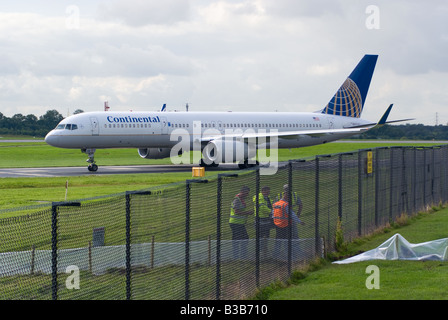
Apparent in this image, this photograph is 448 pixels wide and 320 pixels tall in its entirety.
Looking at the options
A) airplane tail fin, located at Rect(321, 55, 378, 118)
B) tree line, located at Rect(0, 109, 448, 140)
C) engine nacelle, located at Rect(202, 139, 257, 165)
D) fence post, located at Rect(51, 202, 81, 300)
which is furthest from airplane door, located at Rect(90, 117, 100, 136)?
tree line, located at Rect(0, 109, 448, 140)

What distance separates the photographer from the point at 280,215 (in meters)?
12.1

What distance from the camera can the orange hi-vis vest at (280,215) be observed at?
12.1 meters

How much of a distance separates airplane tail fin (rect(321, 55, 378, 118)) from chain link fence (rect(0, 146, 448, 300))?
1436 inches

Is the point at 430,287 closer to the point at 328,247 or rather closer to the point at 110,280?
the point at 328,247

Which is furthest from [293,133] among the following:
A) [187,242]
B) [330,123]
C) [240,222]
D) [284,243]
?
[187,242]

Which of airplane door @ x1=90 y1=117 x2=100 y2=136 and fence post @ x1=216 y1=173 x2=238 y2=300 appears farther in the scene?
airplane door @ x1=90 y1=117 x2=100 y2=136

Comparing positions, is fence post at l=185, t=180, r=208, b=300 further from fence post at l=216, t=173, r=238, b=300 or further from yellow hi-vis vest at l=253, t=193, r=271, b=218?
yellow hi-vis vest at l=253, t=193, r=271, b=218

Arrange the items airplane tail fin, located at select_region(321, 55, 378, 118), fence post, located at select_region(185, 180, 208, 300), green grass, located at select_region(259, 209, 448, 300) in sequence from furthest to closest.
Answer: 1. airplane tail fin, located at select_region(321, 55, 378, 118)
2. green grass, located at select_region(259, 209, 448, 300)
3. fence post, located at select_region(185, 180, 208, 300)

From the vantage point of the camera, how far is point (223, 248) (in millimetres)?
9922

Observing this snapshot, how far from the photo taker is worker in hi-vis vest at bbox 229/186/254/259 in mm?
10328

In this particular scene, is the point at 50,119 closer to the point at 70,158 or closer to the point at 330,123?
the point at 70,158

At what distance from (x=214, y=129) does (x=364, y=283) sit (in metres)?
31.8
